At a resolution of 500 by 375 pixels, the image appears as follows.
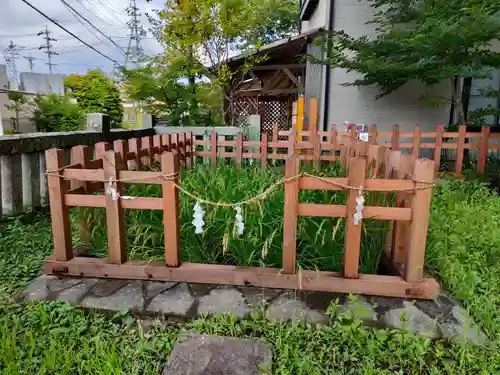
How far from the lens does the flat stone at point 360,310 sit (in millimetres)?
2124

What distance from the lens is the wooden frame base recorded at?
92.0 inches

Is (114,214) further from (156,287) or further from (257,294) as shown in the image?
(257,294)

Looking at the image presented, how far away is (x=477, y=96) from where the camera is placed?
25.9 ft

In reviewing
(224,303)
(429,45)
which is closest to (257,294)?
(224,303)

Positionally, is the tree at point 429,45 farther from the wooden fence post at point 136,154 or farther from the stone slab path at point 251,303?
the stone slab path at point 251,303

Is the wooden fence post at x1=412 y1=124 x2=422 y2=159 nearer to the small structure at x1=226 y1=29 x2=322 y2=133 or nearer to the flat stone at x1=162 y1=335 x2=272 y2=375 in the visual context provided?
the small structure at x1=226 y1=29 x2=322 y2=133

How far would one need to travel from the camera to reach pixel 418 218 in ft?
7.47

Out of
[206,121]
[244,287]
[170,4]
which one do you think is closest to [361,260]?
[244,287]

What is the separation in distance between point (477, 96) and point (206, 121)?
19.3ft

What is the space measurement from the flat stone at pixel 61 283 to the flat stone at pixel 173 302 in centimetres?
63

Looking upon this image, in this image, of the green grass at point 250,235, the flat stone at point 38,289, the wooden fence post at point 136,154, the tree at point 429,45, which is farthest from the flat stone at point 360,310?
the tree at point 429,45

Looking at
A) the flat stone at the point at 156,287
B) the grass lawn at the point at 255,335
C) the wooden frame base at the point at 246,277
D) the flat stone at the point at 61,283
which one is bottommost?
the grass lawn at the point at 255,335

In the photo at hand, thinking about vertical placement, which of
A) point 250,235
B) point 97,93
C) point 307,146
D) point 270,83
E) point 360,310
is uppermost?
point 270,83

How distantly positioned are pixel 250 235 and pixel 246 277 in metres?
0.30
